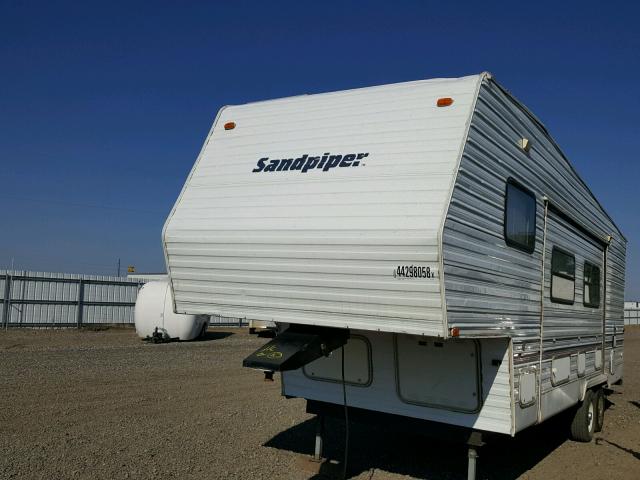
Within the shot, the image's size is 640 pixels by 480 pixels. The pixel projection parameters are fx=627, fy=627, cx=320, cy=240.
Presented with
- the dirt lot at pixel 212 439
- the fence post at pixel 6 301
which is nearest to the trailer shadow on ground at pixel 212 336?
the fence post at pixel 6 301

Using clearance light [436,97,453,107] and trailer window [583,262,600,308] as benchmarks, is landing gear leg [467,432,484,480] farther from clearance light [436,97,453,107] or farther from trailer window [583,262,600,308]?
trailer window [583,262,600,308]

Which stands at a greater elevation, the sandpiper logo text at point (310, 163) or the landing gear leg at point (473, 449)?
the sandpiper logo text at point (310, 163)

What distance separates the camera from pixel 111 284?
2608 cm

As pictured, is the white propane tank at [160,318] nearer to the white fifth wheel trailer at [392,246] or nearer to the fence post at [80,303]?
the fence post at [80,303]

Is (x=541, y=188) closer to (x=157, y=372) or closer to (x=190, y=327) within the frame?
(x=157, y=372)

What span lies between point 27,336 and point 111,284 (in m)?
5.86

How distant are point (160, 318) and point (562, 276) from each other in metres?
15.8

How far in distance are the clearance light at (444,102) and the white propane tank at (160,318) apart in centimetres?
1639

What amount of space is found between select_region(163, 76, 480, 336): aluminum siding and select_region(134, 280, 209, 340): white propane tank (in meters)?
15.0

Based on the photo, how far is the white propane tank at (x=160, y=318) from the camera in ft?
66.6

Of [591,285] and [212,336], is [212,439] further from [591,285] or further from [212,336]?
[212,336]

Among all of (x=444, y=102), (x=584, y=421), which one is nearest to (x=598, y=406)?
(x=584, y=421)

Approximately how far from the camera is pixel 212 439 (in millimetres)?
7410

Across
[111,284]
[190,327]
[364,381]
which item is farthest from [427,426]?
[111,284]
